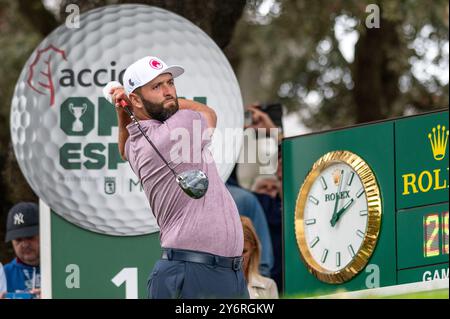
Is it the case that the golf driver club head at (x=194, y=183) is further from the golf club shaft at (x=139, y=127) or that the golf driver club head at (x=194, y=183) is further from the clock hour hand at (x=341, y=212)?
the clock hour hand at (x=341, y=212)

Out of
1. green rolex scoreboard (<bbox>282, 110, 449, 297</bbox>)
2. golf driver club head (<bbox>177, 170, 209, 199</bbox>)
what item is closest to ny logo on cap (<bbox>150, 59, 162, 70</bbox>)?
golf driver club head (<bbox>177, 170, 209, 199</bbox>)

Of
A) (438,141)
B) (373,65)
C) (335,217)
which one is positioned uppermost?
(373,65)

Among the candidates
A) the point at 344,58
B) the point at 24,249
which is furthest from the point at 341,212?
the point at 344,58

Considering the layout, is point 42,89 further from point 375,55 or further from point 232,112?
point 375,55

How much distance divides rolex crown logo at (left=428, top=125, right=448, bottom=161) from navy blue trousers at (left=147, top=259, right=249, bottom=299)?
101 cm

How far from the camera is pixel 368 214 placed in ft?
16.8

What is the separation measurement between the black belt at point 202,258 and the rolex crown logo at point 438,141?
39.1 inches

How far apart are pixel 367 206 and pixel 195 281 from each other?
3.36 feet

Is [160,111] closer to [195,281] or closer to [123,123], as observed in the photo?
[123,123]

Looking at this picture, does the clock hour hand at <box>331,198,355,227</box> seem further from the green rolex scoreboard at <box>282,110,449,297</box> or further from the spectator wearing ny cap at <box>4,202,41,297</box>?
the spectator wearing ny cap at <box>4,202,41,297</box>

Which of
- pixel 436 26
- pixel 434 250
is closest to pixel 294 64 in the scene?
pixel 436 26

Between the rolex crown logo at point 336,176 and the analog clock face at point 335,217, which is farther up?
the rolex crown logo at point 336,176

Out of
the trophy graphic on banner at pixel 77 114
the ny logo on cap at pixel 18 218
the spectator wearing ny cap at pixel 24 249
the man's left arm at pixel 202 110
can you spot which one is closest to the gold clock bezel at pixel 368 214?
the man's left arm at pixel 202 110

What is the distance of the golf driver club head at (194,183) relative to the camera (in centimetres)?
444
